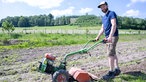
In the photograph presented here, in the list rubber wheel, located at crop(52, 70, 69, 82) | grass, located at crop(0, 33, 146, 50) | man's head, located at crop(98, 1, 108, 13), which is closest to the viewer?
rubber wheel, located at crop(52, 70, 69, 82)

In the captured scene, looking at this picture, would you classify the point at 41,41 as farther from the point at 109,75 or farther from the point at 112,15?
the point at 112,15

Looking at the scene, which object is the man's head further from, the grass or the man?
the grass

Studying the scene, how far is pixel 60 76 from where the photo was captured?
7758mm

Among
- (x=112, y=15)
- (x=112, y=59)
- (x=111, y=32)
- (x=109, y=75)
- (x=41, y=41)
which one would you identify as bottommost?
(x=41, y=41)

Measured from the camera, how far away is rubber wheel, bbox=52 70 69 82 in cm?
771

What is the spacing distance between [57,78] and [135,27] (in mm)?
91688

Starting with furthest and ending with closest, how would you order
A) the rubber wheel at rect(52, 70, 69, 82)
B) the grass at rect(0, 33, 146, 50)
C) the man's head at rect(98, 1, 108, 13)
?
the grass at rect(0, 33, 146, 50) → the man's head at rect(98, 1, 108, 13) → the rubber wheel at rect(52, 70, 69, 82)

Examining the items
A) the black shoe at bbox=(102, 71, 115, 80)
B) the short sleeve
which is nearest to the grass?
the black shoe at bbox=(102, 71, 115, 80)

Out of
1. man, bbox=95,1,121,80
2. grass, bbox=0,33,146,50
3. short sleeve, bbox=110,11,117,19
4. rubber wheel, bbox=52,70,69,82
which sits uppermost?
short sleeve, bbox=110,11,117,19

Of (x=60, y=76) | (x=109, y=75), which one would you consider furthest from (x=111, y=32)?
(x=60, y=76)

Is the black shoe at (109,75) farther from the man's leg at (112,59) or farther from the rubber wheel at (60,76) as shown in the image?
the rubber wheel at (60,76)

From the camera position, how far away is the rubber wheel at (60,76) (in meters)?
7.71

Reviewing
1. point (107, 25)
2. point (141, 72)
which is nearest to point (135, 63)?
point (141, 72)

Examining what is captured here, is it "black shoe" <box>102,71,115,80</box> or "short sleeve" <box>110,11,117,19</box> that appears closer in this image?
"short sleeve" <box>110,11,117,19</box>
